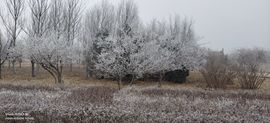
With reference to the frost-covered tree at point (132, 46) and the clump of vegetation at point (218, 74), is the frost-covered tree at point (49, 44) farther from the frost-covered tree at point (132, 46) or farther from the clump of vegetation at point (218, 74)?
the clump of vegetation at point (218, 74)

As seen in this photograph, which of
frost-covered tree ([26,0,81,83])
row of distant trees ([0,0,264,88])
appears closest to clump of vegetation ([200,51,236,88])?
row of distant trees ([0,0,264,88])

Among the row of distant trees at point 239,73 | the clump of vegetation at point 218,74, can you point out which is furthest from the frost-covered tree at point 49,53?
the row of distant trees at point 239,73

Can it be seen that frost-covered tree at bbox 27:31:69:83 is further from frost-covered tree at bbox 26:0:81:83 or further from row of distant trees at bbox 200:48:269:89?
row of distant trees at bbox 200:48:269:89

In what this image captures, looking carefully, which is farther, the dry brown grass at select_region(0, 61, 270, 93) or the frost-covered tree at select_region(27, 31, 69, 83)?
the dry brown grass at select_region(0, 61, 270, 93)

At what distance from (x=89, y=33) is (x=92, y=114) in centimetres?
4066

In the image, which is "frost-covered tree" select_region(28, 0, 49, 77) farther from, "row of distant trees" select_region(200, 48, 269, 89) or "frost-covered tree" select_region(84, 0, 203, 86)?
"row of distant trees" select_region(200, 48, 269, 89)

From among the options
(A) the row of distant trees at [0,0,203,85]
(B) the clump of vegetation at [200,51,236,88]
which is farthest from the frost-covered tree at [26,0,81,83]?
(B) the clump of vegetation at [200,51,236,88]

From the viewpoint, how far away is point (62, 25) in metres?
46.2

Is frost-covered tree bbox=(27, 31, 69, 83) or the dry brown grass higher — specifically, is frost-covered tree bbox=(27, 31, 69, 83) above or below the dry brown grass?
above

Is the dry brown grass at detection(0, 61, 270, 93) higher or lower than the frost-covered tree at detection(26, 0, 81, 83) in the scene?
lower

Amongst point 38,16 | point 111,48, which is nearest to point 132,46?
point 111,48

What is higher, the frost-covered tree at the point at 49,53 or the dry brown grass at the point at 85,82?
the frost-covered tree at the point at 49,53

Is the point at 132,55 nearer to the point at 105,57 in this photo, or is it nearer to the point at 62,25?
the point at 105,57

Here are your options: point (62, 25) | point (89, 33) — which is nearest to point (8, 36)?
point (62, 25)
